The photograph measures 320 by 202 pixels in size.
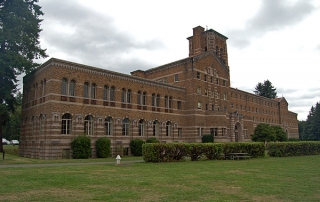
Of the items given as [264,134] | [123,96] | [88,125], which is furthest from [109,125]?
[264,134]

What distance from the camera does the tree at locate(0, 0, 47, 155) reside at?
33875 mm

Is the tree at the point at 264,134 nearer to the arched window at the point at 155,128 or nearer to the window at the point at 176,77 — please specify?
the window at the point at 176,77

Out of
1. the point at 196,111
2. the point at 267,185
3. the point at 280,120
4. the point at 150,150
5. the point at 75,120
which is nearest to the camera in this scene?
the point at 267,185

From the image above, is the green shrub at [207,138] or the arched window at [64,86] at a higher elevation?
the arched window at [64,86]

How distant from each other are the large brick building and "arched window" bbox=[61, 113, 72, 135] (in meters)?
0.10

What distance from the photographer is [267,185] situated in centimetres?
1191

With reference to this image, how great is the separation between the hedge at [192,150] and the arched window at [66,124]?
34.9ft

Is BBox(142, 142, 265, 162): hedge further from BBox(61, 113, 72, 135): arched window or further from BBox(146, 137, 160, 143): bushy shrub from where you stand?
BBox(146, 137, 160, 143): bushy shrub

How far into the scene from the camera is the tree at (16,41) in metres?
33.9

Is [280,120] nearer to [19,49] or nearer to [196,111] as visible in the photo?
[196,111]

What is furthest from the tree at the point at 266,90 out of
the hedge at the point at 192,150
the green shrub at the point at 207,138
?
the hedge at the point at 192,150

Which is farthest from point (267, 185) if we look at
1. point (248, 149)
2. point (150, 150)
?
point (248, 149)

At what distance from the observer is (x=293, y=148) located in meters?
33.0

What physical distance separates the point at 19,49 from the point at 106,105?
13.9 meters
